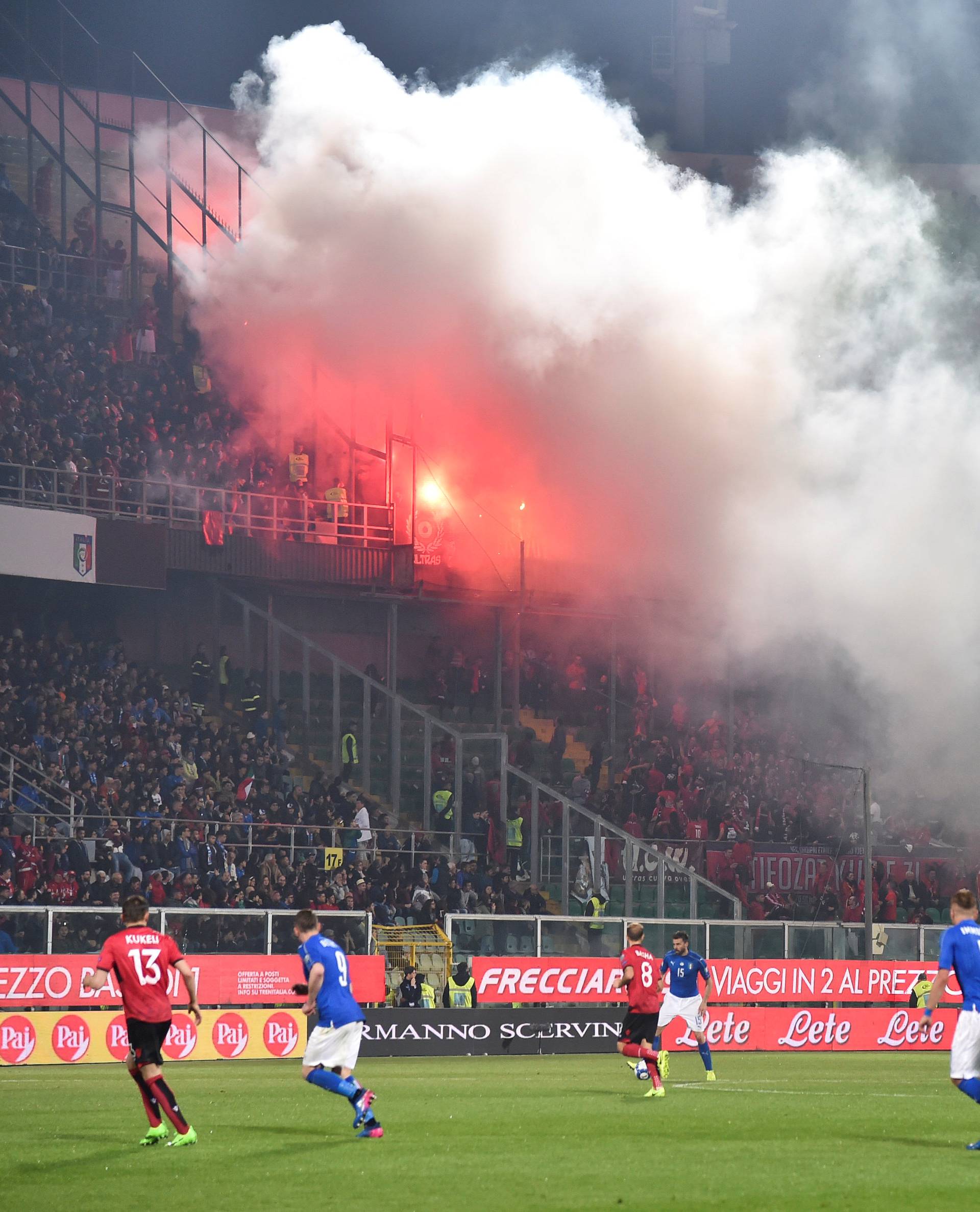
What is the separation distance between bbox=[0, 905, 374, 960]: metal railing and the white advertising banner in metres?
9.91

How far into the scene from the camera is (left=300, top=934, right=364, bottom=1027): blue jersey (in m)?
15.4

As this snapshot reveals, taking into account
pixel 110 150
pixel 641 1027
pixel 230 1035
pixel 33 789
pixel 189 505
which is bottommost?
pixel 230 1035

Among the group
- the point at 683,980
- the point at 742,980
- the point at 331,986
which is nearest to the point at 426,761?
A: the point at 742,980

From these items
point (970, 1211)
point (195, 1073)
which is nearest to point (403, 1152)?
point (970, 1211)

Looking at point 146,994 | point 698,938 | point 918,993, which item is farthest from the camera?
point 918,993

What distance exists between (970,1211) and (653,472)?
3688 centimetres

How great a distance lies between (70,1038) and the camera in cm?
2731

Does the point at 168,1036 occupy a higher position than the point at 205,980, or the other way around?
the point at 205,980

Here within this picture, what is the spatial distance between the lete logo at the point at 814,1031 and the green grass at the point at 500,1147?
9.95 metres

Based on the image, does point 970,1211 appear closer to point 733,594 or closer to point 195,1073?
point 195,1073

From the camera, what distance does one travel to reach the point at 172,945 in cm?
1515

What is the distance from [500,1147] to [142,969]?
3473 mm

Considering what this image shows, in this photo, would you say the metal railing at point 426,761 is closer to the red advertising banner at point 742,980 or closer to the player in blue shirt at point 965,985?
the red advertising banner at point 742,980

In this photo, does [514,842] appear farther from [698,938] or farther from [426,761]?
[698,938]
